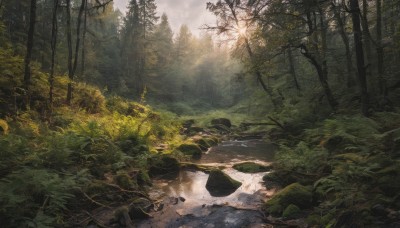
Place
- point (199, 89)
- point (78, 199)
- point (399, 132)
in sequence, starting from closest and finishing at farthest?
point (399, 132) → point (78, 199) → point (199, 89)

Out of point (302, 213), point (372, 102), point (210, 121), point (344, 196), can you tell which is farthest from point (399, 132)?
point (210, 121)

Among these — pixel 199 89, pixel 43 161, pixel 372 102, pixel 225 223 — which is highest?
pixel 199 89

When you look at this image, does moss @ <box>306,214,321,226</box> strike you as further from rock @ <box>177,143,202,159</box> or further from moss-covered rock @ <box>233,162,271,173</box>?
rock @ <box>177,143,202,159</box>

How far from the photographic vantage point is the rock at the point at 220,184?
30.2 ft

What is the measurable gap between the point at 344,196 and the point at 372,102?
336 inches

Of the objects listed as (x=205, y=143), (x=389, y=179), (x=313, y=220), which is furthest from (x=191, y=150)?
(x=389, y=179)

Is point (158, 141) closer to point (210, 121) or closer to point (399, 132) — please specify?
point (399, 132)

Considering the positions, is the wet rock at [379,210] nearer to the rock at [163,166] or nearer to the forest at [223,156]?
the forest at [223,156]

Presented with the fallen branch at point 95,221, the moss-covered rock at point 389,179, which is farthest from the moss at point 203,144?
the moss-covered rock at point 389,179

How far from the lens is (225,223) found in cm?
675

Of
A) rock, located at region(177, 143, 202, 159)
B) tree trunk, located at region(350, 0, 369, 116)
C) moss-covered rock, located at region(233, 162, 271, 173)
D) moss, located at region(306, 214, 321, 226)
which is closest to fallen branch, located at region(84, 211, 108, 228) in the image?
moss, located at region(306, 214, 321, 226)

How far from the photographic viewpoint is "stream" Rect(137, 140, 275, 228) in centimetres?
686

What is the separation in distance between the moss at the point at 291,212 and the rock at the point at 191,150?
7558 mm

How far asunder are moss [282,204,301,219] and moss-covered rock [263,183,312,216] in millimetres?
221
